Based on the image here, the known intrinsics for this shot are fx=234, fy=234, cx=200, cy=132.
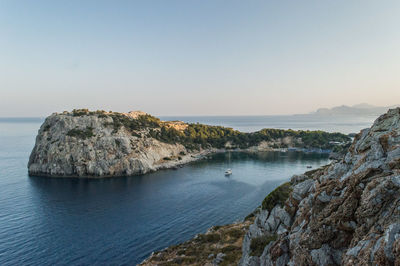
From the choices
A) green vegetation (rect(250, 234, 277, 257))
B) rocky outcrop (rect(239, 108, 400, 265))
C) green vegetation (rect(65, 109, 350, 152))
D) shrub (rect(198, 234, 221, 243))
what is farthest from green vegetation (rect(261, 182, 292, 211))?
green vegetation (rect(65, 109, 350, 152))

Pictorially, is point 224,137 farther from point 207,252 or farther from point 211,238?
point 207,252

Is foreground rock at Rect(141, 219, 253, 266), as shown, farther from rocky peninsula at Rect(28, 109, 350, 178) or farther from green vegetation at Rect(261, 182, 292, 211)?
rocky peninsula at Rect(28, 109, 350, 178)

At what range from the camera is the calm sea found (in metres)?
40.9

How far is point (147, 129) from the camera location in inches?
5256

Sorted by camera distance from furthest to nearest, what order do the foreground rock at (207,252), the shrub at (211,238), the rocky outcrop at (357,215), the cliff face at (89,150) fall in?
the cliff face at (89,150) < the shrub at (211,238) < the foreground rock at (207,252) < the rocky outcrop at (357,215)

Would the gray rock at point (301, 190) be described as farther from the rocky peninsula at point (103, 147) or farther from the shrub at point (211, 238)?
the rocky peninsula at point (103, 147)

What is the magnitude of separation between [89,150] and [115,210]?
1839 inches

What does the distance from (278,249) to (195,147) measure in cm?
13918

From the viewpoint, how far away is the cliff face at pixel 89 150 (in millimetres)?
94312

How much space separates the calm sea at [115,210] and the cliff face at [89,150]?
7085 millimetres

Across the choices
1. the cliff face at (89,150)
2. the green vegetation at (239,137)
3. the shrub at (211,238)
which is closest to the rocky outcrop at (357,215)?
the shrub at (211,238)

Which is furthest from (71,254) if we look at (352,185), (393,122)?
(393,122)

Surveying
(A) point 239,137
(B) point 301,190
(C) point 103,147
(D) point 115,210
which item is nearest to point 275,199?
(B) point 301,190

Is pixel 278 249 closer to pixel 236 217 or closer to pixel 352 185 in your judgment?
pixel 352 185
